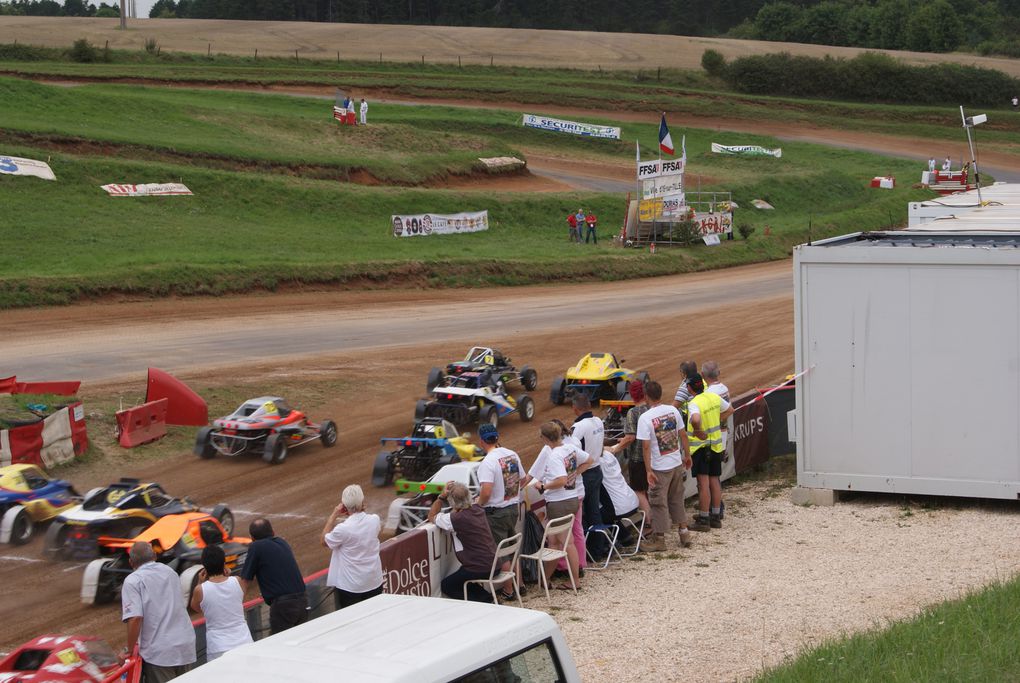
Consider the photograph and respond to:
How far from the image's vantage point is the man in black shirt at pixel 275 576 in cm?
888

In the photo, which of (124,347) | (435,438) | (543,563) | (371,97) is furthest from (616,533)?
(371,97)

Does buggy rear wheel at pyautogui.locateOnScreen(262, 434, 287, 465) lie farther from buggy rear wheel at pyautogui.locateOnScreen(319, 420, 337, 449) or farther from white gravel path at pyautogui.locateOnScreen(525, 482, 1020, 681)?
white gravel path at pyautogui.locateOnScreen(525, 482, 1020, 681)

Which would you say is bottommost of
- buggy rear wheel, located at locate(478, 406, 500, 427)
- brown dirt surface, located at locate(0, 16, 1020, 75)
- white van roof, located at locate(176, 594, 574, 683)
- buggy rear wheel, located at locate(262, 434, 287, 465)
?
buggy rear wheel, located at locate(262, 434, 287, 465)

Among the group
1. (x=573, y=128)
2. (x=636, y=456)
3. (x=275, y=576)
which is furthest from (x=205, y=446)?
(x=573, y=128)

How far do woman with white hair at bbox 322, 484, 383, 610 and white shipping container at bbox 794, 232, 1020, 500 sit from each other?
7.16 m

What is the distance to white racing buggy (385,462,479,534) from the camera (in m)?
13.9

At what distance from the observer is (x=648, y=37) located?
118 m

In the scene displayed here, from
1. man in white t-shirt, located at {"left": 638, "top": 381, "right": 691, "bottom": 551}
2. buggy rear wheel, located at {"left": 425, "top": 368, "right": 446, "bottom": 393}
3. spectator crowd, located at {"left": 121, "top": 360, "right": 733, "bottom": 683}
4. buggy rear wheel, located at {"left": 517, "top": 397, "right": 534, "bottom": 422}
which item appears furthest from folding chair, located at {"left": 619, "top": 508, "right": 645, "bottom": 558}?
buggy rear wheel, located at {"left": 425, "top": 368, "right": 446, "bottom": 393}

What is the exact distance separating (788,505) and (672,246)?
29039mm

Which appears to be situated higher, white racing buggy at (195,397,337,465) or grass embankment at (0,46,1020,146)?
grass embankment at (0,46,1020,146)

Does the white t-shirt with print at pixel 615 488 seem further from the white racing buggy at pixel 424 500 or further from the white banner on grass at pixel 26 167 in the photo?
the white banner on grass at pixel 26 167

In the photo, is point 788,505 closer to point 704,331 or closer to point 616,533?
point 616,533

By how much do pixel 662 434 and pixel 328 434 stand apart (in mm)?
7668

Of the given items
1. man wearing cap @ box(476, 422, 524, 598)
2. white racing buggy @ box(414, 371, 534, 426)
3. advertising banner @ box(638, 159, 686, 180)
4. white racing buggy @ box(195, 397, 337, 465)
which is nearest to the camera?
man wearing cap @ box(476, 422, 524, 598)
